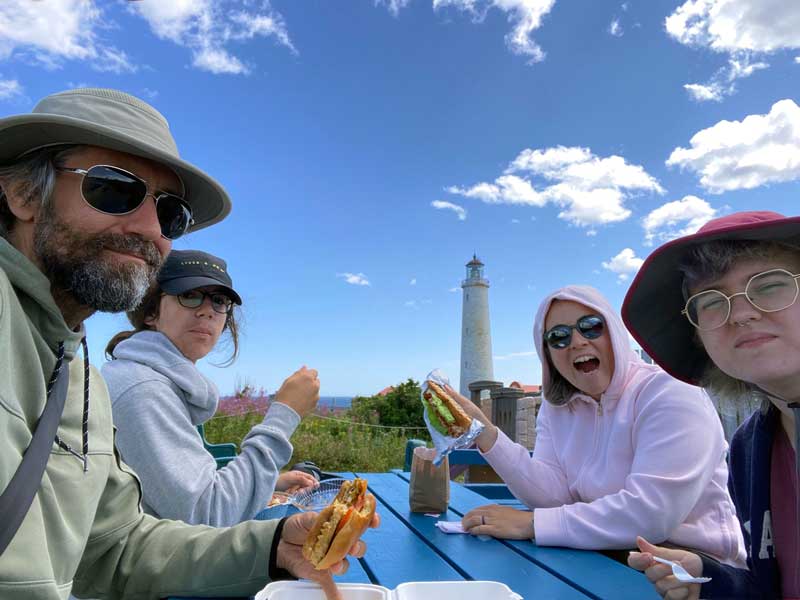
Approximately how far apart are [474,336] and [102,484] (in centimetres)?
2885

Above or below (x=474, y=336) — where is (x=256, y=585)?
below

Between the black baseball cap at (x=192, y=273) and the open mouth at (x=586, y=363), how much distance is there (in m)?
1.54

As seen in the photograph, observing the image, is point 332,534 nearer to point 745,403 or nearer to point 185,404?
point 185,404

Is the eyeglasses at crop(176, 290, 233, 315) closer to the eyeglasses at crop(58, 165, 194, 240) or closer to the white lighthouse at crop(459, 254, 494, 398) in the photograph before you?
the eyeglasses at crop(58, 165, 194, 240)

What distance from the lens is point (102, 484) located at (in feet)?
4.31

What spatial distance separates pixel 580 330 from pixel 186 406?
1635 mm

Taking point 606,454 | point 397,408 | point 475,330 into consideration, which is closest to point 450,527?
point 606,454

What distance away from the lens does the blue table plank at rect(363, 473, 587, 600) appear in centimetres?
144

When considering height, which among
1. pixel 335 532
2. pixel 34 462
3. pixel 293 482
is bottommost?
pixel 293 482

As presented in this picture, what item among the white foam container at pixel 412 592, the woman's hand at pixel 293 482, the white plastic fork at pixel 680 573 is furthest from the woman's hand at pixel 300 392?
the white plastic fork at pixel 680 573

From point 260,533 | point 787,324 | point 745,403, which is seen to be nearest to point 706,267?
point 787,324

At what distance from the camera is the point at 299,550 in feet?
4.43

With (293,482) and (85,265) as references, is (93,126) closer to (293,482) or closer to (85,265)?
(85,265)

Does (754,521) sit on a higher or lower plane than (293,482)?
higher
